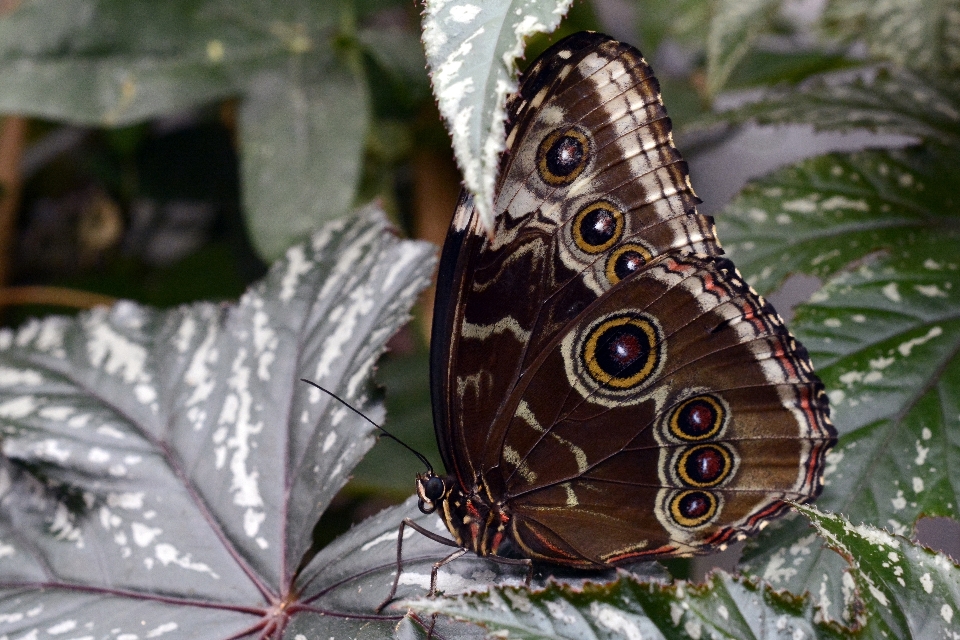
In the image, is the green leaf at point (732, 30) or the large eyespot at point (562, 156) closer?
the large eyespot at point (562, 156)

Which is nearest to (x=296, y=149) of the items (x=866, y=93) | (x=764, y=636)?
(x=866, y=93)

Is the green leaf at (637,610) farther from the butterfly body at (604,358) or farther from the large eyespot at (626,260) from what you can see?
the large eyespot at (626,260)

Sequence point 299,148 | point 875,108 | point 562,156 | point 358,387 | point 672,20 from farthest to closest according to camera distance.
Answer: point 672,20, point 299,148, point 875,108, point 358,387, point 562,156

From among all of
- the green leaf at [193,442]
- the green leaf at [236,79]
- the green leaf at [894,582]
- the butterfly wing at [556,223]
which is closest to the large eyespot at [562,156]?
the butterfly wing at [556,223]

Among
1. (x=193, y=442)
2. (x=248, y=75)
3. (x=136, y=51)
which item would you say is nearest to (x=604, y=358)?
(x=193, y=442)

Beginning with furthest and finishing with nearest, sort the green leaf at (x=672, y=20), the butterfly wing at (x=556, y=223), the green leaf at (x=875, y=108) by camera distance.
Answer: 1. the green leaf at (x=672, y=20)
2. the green leaf at (x=875, y=108)
3. the butterfly wing at (x=556, y=223)

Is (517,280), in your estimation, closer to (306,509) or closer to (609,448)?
(609,448)

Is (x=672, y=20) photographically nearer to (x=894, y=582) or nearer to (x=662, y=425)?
(x=662, y=425)
